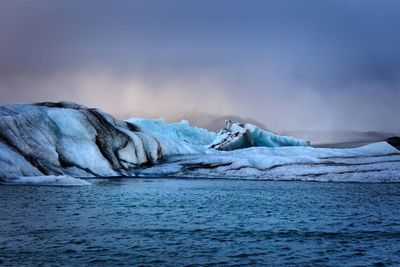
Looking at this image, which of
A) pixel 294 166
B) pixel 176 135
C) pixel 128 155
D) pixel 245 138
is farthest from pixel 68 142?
pixel 245 138

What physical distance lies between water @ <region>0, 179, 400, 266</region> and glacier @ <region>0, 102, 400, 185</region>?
1375 cm

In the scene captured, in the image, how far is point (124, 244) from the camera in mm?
17359

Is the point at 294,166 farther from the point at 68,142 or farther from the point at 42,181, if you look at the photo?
the point at 42,181

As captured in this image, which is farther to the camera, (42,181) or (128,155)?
(128,155)

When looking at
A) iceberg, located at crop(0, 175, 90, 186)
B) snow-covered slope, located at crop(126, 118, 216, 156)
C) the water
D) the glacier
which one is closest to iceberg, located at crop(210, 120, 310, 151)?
snow-covered slope, located at crop(126, 118, 216, 156)

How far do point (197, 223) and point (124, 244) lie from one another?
6.03 meters

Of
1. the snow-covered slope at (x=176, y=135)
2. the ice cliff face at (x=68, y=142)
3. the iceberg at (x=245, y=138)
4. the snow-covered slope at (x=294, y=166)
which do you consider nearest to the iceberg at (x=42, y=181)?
the ice cliff face at (x=68, y=142)

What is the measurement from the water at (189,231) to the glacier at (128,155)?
1375 centimetres

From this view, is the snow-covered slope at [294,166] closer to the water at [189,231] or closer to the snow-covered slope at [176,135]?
the snow-covered slope at [176,135]

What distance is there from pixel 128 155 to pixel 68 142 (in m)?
8.77

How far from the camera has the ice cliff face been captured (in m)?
45.0

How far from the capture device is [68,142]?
53.8m

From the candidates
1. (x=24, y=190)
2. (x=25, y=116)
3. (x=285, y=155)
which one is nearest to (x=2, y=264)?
(x=24, y=190)

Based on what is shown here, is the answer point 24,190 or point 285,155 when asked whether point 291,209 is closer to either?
point 24,190
